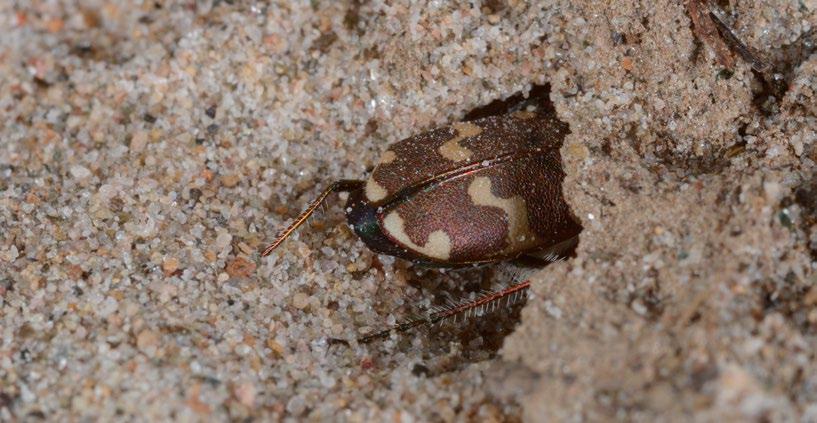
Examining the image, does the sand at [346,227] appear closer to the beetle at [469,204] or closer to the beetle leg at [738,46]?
the beetle leg at [738,46]

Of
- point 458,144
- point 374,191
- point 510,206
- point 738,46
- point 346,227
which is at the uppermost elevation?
point 738,46

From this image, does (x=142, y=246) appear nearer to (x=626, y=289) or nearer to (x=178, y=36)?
(x=178, y=36)

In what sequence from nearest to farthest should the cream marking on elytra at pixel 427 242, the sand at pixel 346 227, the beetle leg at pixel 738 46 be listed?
the sand at pixel 346 227
the beetle leg at pixel 738 46
the cream marking on elytra at pixel 427 242

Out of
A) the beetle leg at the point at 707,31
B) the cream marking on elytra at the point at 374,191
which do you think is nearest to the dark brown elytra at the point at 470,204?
the cream marking on elytra at the point at 374,191

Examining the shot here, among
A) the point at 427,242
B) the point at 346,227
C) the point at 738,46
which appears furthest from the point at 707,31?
the point at 346,227

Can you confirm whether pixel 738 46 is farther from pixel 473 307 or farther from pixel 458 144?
pixel 473 307

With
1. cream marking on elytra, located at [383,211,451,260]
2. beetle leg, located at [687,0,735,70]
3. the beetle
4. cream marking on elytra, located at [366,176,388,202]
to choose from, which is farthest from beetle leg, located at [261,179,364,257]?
beetle leg, located at [687,0,735,70]
